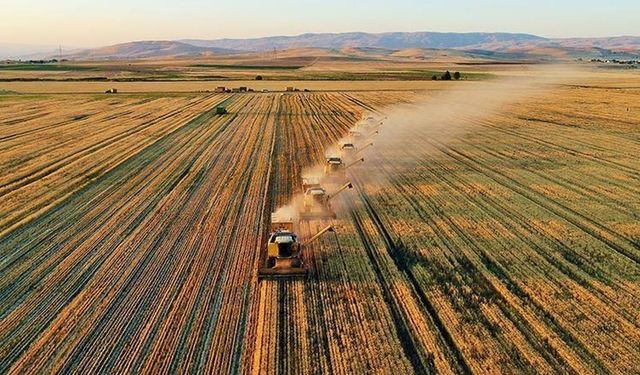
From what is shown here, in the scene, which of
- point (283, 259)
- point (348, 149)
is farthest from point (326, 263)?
point (348, 149)

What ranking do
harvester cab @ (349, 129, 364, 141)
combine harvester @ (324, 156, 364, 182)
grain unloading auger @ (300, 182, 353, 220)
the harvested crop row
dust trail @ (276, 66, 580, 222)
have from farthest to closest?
1. harvester cab @ (349, 129, 364, 141)
2. dust trail @ (276, 66, 580, 222)
3. combine harvester @ (324, 156, 364, 182)
4. grain unloading auger @ (300, 182, 353, 220)
5. the harvested crop row

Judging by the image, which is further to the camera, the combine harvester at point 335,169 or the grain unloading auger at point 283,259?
the combine harvester at point 335,169

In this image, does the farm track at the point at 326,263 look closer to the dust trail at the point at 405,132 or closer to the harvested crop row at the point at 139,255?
the harvested crop row at the point at 139,255

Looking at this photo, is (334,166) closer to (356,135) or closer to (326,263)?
(326,263)

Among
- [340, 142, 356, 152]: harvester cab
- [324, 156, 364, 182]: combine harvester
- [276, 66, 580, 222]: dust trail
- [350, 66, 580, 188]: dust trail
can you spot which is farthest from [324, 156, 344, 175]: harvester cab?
[340, 142, 356, 152]: harvester cab

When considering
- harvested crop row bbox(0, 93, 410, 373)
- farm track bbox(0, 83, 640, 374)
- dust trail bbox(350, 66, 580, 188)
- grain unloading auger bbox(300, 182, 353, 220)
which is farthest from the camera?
dust trail bbox(350, 66, 580, 188)

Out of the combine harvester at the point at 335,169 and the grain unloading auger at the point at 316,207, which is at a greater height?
the combine harvester at the point at 335,169

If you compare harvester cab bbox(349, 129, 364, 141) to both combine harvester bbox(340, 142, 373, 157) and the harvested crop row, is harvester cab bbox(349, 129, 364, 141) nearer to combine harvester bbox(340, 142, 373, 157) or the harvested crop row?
the harvested crop row

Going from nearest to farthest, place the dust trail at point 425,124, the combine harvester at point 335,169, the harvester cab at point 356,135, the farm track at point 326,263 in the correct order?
the farm track at point 326,263, the combine harvester at point 335,169, the dust trail at point 425,124, the harvester cab at point 356,135

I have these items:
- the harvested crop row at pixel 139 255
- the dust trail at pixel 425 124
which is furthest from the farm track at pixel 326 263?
the dust trail at pixel 425 124
